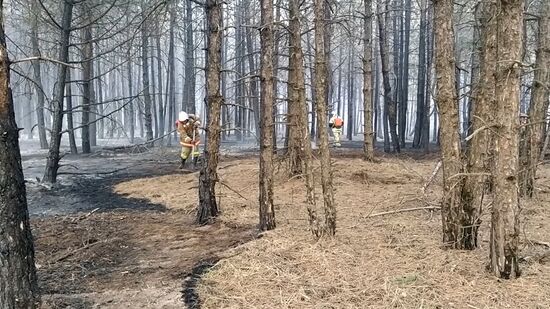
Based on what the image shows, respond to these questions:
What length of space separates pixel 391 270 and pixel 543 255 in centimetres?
164

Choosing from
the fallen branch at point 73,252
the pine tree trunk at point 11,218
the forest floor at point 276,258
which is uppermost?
the pine tree trunk at point 11,218

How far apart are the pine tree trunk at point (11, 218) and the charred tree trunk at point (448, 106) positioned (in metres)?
4.16

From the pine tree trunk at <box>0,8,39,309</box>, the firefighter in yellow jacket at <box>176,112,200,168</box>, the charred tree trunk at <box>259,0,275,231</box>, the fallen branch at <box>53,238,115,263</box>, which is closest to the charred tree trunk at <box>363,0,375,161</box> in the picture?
the firefighter in yellow jacket at <box>176,112,200,168</box>

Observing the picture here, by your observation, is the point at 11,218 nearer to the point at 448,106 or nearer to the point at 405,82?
the point at 448,106

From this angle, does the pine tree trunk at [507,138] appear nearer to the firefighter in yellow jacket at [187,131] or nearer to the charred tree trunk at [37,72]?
the charred tree trunk at [37,72]

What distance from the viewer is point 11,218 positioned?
12.8ft

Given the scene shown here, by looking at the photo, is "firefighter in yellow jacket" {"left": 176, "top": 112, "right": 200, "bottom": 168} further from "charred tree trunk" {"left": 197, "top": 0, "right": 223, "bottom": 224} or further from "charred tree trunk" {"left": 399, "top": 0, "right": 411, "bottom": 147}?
"charred tree trunk" {"left": 399, "top": 0, "right": 411, "bottom": 147}

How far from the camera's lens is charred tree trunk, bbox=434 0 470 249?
5191 millimetres

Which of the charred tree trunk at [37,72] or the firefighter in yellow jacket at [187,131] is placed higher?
the charred tree trunk at [37,72]

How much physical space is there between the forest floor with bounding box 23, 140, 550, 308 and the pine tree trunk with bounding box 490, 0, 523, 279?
34 centimetres

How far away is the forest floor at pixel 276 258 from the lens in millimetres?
4406

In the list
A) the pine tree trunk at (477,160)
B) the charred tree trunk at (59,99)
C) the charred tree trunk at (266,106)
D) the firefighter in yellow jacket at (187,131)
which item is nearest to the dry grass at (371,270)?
the pine tree trunk at (477,160)

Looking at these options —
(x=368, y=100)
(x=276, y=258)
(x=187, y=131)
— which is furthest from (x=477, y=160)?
(x=187, y=131)

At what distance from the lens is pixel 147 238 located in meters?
7.48
